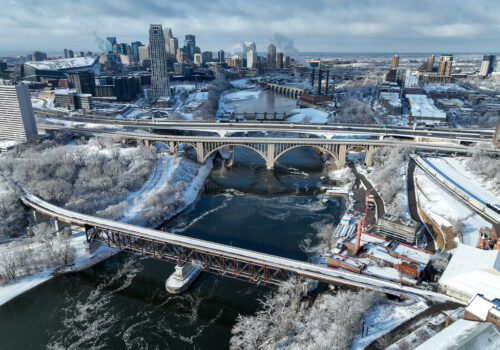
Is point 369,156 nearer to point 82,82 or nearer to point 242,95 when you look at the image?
point 82,82

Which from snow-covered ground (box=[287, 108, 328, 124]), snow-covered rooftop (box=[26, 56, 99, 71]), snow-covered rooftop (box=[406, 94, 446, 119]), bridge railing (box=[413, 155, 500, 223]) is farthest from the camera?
snow-covered rooftop (box=[26, 56, 99, 71])

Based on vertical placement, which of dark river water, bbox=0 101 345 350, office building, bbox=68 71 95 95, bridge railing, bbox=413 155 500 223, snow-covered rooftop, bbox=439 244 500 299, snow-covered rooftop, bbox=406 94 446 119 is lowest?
dark river water, bbox=0 101 345 350

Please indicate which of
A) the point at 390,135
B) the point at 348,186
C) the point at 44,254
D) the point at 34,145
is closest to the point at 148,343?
the point at 44,254

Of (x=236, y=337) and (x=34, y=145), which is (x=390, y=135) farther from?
(x=34, y=145)

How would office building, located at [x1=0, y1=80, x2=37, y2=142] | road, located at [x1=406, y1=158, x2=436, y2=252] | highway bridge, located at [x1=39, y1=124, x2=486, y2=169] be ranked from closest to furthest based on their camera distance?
1. road, located at [x1=406, y1=158, x2=436, y2=252]
2. office building, located at [x1=0, y1=80, x2=37, y2=142]
3. highway bridge, located at [x1=39, y1=124, x2=486, y2=169]

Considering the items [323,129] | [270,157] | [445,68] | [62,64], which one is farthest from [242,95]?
[445,68]

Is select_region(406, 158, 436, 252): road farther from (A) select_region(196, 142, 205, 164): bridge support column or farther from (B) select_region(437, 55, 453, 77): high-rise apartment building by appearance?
(B) select_region(437, 55, 453, 77): high-rise apartment building

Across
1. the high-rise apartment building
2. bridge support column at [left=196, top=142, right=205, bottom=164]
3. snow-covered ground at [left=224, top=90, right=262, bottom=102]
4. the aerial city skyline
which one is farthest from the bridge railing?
the high-rise apartment building
